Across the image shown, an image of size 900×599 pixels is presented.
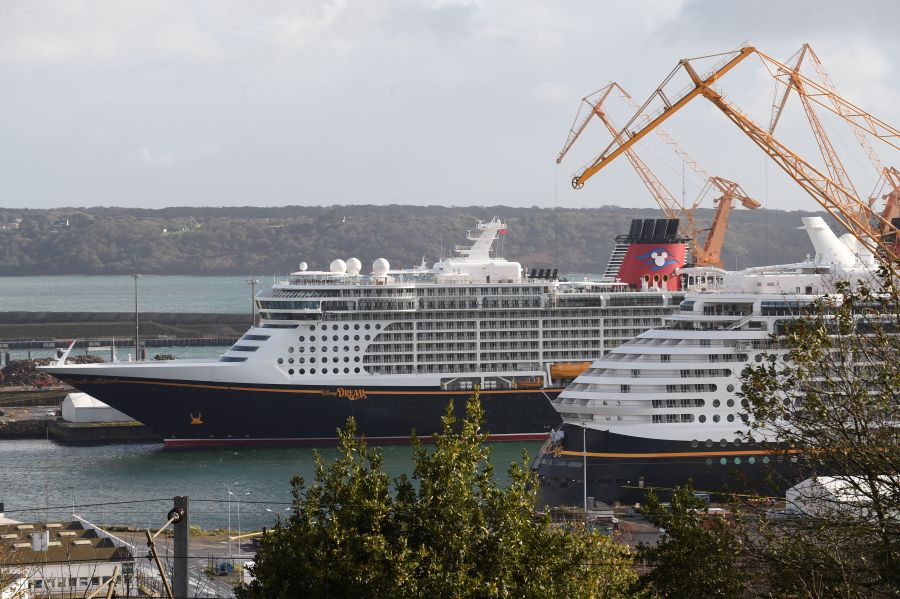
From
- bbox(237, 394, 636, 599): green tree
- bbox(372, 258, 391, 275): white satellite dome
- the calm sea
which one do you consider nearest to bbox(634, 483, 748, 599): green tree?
bbox(237, 394, 636, 599): green tree

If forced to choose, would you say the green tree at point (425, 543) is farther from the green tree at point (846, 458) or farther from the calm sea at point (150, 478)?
the calm sea at point (150, 478)

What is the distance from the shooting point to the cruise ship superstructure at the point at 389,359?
45.4 meters

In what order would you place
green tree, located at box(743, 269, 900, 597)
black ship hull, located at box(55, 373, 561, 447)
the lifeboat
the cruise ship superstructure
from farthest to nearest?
the lifeboat < the cruise ship superstructure < black ship hull, located at box(55, 373, 561, 447) < green tree, located at box(743, 269, 900, 597)

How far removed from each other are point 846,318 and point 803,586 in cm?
255

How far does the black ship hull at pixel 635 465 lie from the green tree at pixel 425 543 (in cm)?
1832

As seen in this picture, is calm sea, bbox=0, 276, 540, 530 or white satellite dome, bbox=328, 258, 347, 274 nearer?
calm sea, bbox=0, 276, 540, 530

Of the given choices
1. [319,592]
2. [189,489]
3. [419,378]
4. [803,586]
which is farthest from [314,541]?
[419,378]

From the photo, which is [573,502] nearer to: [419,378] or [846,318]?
[419,378]

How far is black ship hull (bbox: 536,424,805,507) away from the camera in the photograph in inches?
1296

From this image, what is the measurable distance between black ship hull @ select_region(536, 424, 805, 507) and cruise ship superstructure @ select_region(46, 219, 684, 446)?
13.0m

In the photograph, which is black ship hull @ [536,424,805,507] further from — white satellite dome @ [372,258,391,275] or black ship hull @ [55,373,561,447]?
white satellite dome @ [372,258,391,275]

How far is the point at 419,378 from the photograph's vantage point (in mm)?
46969

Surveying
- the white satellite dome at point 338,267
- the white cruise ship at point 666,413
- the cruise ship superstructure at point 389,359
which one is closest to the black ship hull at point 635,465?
the white cruise ship at point 666,413

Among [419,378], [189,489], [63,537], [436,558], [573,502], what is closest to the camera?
[436,558]
